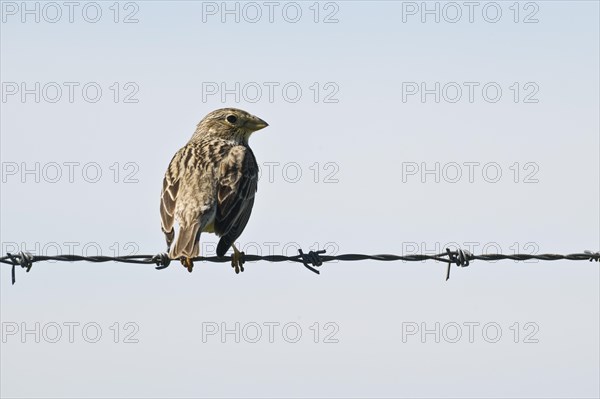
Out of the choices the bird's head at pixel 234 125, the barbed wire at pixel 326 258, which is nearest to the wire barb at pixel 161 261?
the barbed wire at pixel 326 258

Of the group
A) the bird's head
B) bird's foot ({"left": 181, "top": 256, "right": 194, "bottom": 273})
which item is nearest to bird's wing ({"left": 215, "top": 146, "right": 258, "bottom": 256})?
bird's foot ({"left": 181, "top": 256, "right": 194, "bottom": 273})

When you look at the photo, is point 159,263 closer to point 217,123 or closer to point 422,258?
point 422,258

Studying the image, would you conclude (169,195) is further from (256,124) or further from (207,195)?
(256,124)

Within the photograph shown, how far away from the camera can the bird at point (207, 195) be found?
13.1 meters

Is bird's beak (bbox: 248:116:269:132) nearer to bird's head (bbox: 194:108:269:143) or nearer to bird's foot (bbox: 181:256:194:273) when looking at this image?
bird's head (bbox: 194:108:269:143)

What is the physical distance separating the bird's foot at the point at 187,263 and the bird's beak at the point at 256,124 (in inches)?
173

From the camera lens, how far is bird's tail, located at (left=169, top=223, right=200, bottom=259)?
12.5 metres

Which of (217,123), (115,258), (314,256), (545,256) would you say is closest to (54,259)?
(115,258)

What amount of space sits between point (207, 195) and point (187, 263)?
1.76 meters

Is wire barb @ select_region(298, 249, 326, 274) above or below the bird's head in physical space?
below

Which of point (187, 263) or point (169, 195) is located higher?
point (169, 195)

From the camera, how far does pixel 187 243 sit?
41.8 feet

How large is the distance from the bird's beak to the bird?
44 centimetres

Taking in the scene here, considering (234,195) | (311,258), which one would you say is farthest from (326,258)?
(234,195)
